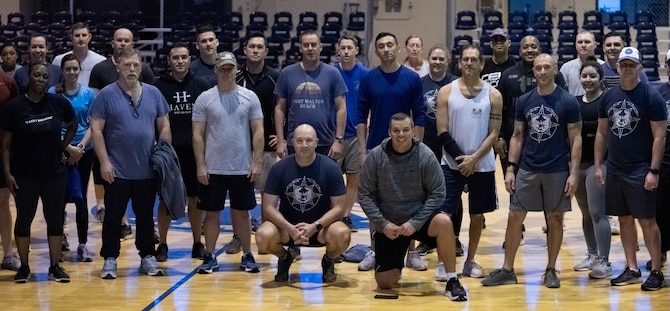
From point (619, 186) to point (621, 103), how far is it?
1.97ft

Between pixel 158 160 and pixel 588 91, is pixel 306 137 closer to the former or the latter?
pixel 158 160

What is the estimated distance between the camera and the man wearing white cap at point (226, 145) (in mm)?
7965

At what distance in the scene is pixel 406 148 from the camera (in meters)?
7.18

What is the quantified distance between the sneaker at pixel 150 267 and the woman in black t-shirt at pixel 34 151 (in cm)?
59

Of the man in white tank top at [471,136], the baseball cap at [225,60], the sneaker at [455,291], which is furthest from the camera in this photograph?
the baseball cap at [225,60]

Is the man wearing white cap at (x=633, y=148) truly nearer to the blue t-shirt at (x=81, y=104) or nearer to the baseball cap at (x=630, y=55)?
the baseball cap at (x=630, y=55)

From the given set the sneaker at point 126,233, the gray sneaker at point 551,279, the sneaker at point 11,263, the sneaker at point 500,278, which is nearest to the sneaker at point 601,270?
the gray sneaker at point 551,279

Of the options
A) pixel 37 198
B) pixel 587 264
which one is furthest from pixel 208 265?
pixel 587 264

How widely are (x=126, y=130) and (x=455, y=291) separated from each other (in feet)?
8.86

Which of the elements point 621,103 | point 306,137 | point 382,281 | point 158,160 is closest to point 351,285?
point 382,281

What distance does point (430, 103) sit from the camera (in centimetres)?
863

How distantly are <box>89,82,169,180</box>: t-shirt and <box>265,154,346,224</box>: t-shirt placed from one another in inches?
39.3

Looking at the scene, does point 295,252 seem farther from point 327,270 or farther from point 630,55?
point 630,55

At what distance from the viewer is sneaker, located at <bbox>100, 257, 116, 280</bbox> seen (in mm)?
7805
